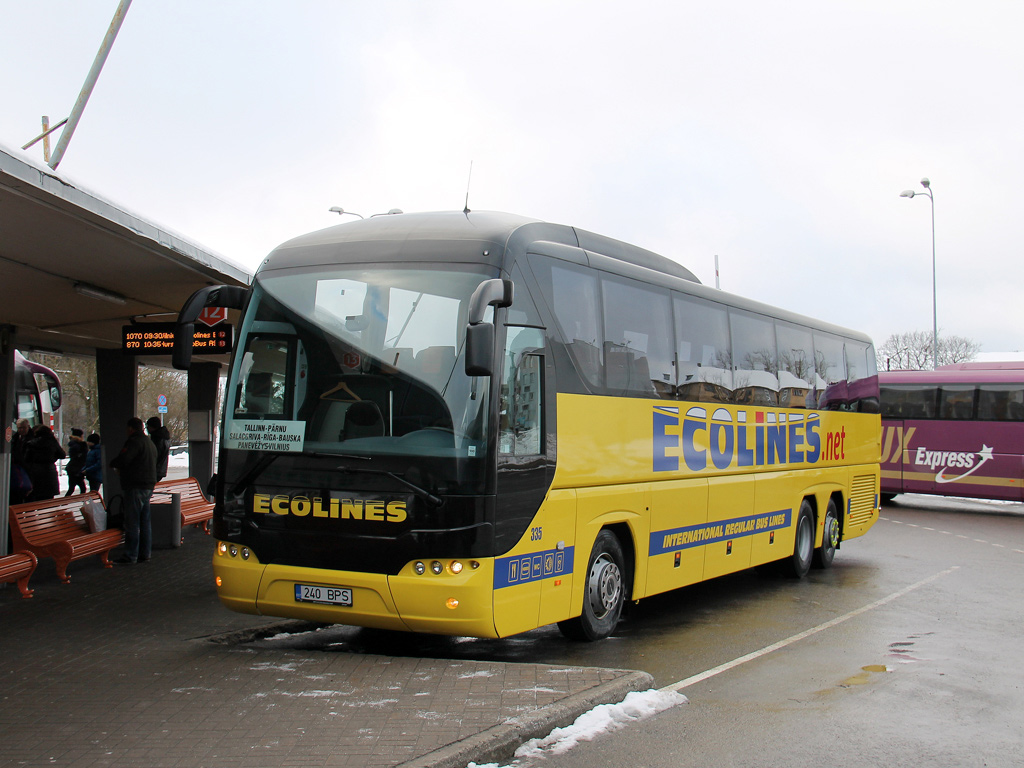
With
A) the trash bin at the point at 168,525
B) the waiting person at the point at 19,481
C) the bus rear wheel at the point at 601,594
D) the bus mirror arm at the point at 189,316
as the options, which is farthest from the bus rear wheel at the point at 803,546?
the waiting person at the point at 19,481

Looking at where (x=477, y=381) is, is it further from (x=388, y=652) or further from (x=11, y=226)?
(x=11, y=226)

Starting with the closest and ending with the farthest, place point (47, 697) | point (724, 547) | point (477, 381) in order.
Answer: point (47, 697), point (477, 381), point (724, 547)

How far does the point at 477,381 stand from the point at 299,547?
1.84m

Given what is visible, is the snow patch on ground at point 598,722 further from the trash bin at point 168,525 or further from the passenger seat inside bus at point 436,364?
the trash bin at point 168,525

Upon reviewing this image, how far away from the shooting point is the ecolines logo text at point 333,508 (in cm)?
713

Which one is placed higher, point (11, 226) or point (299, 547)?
point (11, 226)

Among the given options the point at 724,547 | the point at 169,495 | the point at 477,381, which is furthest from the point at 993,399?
the point at 477,381

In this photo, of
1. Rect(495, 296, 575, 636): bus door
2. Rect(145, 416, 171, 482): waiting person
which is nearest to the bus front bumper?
Rect(495, 296, 575, 636): bus door

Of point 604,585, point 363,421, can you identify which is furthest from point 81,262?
→ point 604,585

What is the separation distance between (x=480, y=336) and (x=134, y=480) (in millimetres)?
7875

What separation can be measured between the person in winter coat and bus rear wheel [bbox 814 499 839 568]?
41.5 feet

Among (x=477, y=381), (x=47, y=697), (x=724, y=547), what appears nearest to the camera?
(x=47, y=697)

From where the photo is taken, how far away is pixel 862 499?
1572 centimetres

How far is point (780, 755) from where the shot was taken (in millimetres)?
5559
